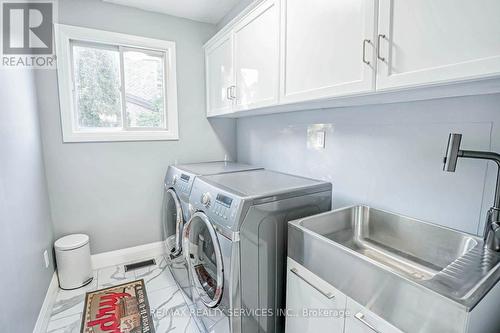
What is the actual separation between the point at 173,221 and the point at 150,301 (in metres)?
0.64

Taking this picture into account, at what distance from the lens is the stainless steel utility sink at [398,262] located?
73 cm

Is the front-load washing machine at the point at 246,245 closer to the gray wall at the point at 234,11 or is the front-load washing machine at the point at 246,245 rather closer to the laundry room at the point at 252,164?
the laundry room at the point at 252,164

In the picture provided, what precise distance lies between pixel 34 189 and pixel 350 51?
89.8 inches

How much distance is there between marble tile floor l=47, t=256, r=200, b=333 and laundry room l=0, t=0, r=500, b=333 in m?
0.02

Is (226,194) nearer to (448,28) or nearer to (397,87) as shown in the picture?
(397,87)

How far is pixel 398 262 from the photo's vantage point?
4.07 feet

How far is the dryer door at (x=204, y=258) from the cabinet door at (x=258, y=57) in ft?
2.98

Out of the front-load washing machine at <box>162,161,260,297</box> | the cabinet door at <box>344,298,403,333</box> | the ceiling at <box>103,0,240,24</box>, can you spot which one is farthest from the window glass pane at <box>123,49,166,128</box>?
the cabinet door at <box>344,298,403,333</box>

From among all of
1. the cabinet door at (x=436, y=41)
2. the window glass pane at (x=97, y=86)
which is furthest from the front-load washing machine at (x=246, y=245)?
the window glass pane at (x=97, y=86)

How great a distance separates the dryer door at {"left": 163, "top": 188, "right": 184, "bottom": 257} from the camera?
1.98m

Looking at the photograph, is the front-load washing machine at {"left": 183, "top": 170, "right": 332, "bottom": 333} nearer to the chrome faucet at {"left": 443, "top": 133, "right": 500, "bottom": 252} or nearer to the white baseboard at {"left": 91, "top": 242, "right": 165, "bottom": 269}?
the chrome faucet at {"left": 443, "top": 133, "right": 500, "bottom": 252}

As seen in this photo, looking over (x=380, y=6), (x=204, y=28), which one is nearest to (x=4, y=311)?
(x=380, y=6)

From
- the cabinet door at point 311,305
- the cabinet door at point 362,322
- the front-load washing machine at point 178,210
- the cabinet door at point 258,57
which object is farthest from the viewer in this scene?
the front-load washing machine at point 178,210

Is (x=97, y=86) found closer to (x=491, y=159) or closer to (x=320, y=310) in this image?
(x=320, y=310)
